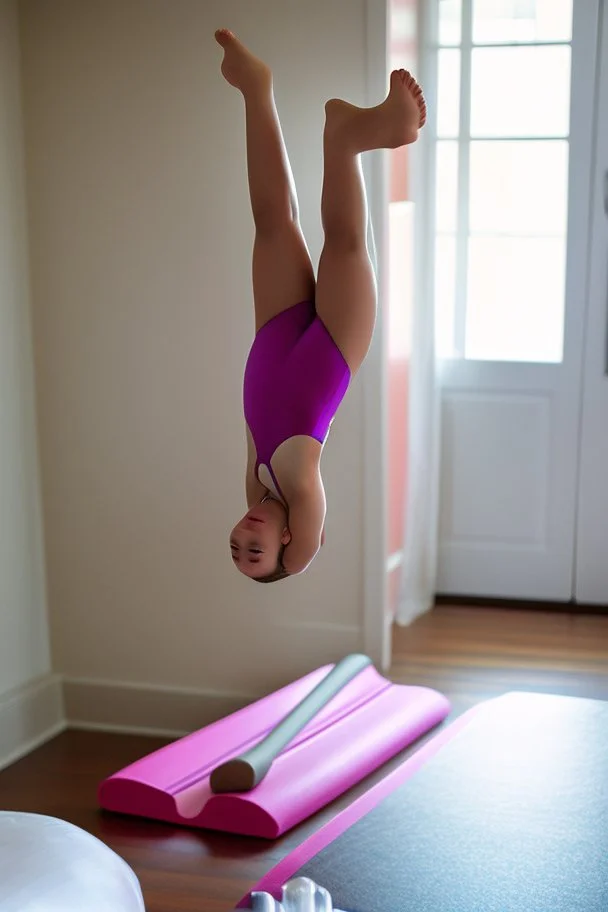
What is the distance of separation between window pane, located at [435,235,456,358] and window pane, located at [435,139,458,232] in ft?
0.27

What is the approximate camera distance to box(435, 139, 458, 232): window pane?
437 centimetres

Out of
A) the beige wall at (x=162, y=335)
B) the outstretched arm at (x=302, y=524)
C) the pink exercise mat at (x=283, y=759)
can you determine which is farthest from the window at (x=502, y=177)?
the outstretched arm at (x=302, y=524)

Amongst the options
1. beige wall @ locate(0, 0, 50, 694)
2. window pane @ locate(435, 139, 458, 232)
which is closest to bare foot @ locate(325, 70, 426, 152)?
beige wall @ locate(0, 0, 50, 694)

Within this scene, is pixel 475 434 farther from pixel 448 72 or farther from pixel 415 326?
pixel 448 72

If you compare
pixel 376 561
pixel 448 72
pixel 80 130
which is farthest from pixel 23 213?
pixel 448 72

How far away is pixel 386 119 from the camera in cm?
196

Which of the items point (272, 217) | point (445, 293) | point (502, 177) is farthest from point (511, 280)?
point (272, 217)

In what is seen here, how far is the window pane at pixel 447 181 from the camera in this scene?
14.3 ft

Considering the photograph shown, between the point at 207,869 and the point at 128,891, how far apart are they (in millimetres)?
555

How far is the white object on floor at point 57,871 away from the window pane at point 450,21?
316cm

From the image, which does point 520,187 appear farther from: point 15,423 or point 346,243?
point 346,243

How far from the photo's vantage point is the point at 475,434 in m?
4.57

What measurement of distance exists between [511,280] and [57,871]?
2951mm

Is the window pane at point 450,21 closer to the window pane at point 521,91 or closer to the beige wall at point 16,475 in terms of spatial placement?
the window pane at point 521,91
